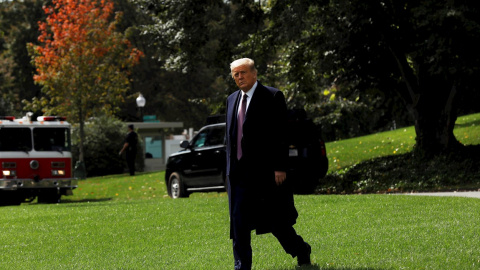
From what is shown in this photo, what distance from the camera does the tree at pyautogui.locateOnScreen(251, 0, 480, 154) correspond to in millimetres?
17844

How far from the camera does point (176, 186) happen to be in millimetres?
20438

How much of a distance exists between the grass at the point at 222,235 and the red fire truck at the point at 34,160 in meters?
4.03

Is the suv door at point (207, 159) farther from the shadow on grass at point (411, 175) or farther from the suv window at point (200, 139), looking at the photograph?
the shadow on grass at point (411, 175)

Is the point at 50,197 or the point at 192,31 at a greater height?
the point at 192,31

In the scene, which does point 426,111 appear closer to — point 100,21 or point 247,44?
point 247,44

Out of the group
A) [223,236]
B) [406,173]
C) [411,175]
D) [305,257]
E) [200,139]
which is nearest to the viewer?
[305,257]

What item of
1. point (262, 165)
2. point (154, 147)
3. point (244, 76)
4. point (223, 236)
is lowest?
point (223, 236)

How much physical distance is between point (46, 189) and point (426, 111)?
10.2 m

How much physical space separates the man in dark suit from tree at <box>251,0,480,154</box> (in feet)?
36.3

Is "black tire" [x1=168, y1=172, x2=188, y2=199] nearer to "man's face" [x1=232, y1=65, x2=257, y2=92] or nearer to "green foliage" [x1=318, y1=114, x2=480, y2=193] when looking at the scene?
"green foliage" [x1=318, y1=114, x2=480, y2=193]

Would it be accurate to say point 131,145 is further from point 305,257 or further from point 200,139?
point 305,257

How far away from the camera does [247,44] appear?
23.5m

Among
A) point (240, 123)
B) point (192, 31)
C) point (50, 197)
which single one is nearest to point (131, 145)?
point (50, 197)

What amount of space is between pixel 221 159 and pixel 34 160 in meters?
5.35
